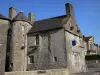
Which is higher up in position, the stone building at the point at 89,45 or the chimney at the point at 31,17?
the chimney at the point at 31,17

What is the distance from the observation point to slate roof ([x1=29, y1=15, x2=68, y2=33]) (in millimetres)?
25234

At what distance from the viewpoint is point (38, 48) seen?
25906 millimetres

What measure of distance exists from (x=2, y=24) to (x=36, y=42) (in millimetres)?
8605

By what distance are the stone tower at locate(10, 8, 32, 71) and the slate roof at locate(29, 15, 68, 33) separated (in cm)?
178

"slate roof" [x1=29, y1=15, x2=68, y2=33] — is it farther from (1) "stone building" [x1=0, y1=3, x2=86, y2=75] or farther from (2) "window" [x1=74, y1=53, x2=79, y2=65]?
(2) "window" [x1=74, y1=53, x2=79, y2=65]

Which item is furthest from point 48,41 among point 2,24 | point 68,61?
point 2,24

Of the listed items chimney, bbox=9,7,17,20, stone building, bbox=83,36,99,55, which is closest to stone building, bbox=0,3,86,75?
chimney, bbox=9,7,17,20

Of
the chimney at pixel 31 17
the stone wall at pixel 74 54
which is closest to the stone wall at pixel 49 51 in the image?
the stone wall at pixel 74 54

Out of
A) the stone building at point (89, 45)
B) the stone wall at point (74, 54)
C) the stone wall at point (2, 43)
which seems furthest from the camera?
the stone building at point (89, 45)

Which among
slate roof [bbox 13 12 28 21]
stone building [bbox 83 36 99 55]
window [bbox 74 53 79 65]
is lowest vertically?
window [bbox 74 53 79 65]

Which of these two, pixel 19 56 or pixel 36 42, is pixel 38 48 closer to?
pixel 36 42

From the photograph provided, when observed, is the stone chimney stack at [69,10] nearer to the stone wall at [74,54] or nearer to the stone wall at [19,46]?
the stone wall at [74,54]

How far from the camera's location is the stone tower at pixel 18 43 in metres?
25.1

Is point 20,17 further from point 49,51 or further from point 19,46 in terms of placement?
point 49,51
